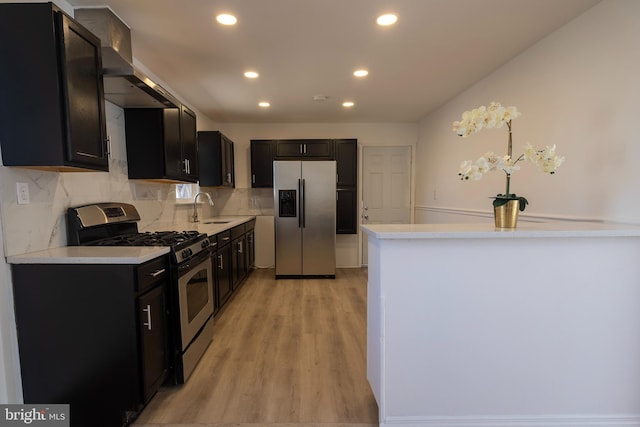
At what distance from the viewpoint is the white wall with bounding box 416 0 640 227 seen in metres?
1.64

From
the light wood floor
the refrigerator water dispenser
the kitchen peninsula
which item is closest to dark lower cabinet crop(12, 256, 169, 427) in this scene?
the light wood floor

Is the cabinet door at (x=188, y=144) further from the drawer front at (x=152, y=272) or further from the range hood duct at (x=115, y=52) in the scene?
the drawer front at (x=152, y=272)

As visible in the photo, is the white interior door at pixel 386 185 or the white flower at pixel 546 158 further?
the white interior door at pixel 386 185

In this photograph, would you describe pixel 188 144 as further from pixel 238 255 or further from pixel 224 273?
pixel 238 255

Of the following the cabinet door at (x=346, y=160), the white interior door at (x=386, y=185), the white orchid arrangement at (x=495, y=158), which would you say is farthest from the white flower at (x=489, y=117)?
the white interior door at (x=386, y=185)

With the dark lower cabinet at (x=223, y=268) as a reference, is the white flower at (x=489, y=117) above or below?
above

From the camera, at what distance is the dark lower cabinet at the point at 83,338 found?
59.5 inches

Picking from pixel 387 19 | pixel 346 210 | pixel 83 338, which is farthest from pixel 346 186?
pixel 83 338

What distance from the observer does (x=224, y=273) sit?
3127 mm

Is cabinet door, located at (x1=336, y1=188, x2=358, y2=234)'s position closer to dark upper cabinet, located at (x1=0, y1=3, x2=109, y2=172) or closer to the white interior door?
the white interior door

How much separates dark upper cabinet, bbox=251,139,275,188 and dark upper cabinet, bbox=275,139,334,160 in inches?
4.6

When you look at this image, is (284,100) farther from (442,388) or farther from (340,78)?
(442,388)

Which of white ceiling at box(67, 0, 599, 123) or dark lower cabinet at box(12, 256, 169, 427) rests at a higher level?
white ceiling at box(67, 0, 599, 123)

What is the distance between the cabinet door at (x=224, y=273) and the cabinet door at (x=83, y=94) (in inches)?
58.4
